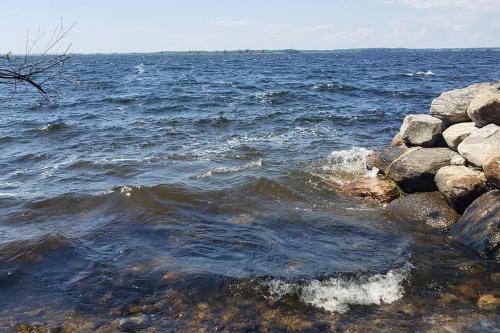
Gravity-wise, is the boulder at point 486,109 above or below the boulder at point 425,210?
above

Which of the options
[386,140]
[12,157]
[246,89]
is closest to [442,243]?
[386,140]

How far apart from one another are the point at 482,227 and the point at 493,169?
1163 millimetres

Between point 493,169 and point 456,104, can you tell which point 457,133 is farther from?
point 493,169

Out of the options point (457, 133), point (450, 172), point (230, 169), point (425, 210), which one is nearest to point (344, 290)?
point (425, 210)

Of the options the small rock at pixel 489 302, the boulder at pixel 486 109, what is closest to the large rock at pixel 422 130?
the boulder at pixel 486 109

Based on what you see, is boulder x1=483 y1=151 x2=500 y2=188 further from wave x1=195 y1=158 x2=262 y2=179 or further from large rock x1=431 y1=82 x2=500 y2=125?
wave x1=195 y1=158 x2=262 y2=179

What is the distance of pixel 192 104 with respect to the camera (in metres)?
25.8

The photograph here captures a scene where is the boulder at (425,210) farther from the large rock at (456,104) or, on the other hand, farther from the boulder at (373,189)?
the large rock at (456,104)

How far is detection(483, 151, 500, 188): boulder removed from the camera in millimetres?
8281

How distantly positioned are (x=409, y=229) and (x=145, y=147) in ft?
33.3

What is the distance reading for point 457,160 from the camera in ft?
32.5

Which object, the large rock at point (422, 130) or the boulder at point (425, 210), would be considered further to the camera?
the large rock at point (422, 130)

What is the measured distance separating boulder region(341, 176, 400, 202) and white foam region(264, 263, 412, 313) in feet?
12.1

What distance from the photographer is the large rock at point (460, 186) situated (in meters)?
8.91
